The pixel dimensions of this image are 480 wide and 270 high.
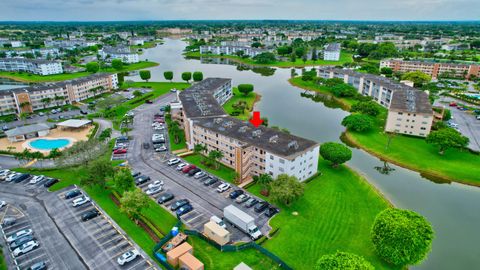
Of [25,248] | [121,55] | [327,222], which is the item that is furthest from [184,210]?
[121,55]

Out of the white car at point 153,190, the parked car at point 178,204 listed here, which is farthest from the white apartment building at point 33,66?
the parked car at point 178,204

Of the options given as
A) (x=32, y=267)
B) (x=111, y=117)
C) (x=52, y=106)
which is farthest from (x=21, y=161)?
(x=52, y=106)

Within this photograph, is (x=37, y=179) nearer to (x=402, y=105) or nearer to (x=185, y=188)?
(x=185, y=188)

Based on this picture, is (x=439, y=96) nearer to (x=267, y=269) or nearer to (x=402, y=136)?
(x=402, y=136)

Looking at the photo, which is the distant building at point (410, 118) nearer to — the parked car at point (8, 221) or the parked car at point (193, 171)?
the parked car at point (193, 171)

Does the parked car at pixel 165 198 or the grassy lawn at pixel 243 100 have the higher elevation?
the grassy lawn at pixel 243 100
